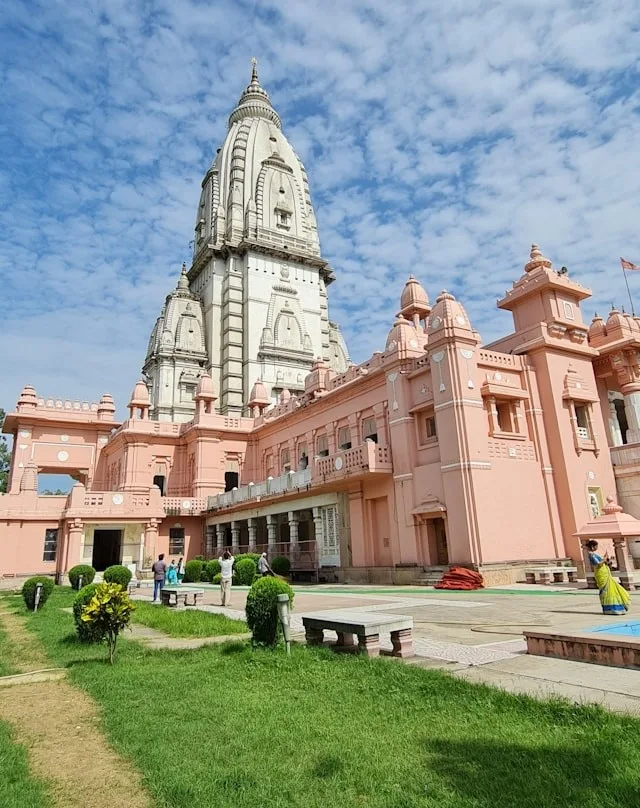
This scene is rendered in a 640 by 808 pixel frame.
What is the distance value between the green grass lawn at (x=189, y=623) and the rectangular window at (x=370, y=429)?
43.1ft

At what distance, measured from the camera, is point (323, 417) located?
3023 cm

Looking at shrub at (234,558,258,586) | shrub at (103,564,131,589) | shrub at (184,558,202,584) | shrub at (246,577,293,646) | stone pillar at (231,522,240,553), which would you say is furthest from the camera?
stone pillar at (231,522,240,553)

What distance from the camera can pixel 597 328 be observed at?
26.8 m

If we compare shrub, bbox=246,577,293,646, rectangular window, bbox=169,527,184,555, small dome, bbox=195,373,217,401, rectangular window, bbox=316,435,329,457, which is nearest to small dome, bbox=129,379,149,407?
small dome, bbox=195,373,217,401

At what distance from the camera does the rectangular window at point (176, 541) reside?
118ft

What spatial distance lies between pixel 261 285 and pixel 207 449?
1926cm

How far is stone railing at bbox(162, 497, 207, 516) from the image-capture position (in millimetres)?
34719

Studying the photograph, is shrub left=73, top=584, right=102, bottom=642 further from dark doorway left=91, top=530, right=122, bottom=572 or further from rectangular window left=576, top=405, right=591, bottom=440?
dark doorway left=91, top=530, right=122, bottom=572

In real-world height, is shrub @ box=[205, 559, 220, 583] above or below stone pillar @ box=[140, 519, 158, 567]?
below

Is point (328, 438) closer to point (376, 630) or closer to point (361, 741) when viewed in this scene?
point (376, 630)

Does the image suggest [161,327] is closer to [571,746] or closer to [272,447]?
[272,447]

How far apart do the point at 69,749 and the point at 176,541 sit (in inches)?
1269

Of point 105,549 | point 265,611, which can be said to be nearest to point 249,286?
point 105,549

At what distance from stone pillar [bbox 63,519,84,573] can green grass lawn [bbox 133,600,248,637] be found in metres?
16.4
